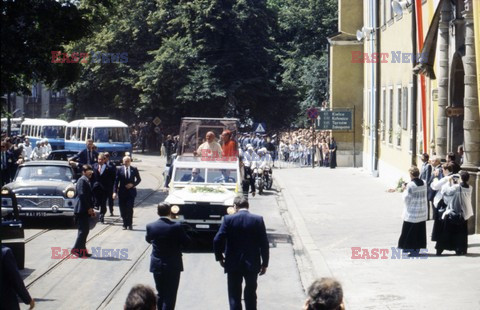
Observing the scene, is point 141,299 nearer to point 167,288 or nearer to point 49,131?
point 167,288

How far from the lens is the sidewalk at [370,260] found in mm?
13602

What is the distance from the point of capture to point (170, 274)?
11.5 m

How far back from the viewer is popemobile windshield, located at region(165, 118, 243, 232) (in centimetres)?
1908

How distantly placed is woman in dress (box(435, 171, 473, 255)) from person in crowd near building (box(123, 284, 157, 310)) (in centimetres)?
1169

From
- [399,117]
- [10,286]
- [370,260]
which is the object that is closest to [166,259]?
[10,286]

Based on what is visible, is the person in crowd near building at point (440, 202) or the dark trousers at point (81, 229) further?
the dark trousers at point (81, 229)

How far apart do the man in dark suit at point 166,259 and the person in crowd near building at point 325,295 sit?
5.18 meters

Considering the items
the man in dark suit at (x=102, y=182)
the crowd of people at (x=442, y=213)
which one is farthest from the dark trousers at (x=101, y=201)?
the crowd of people at (x=442, y=213)

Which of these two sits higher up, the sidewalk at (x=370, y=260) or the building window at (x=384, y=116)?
the building window at (x=384, y=116)

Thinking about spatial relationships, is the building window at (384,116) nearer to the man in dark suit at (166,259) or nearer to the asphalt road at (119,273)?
the asphalt road at (119,273)

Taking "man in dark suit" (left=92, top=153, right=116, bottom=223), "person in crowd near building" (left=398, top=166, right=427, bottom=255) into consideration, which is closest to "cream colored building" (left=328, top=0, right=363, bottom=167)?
"man in dark suit" (left=92, top=153, right=116, bottom=223)

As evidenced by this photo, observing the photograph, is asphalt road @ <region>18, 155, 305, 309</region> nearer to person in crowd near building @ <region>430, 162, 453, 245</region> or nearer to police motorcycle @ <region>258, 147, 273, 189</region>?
person in crowd near building @ <region>430, 162, 453, 245</region>

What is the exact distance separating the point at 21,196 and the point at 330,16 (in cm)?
5875

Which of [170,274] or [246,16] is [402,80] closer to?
[170,274]
